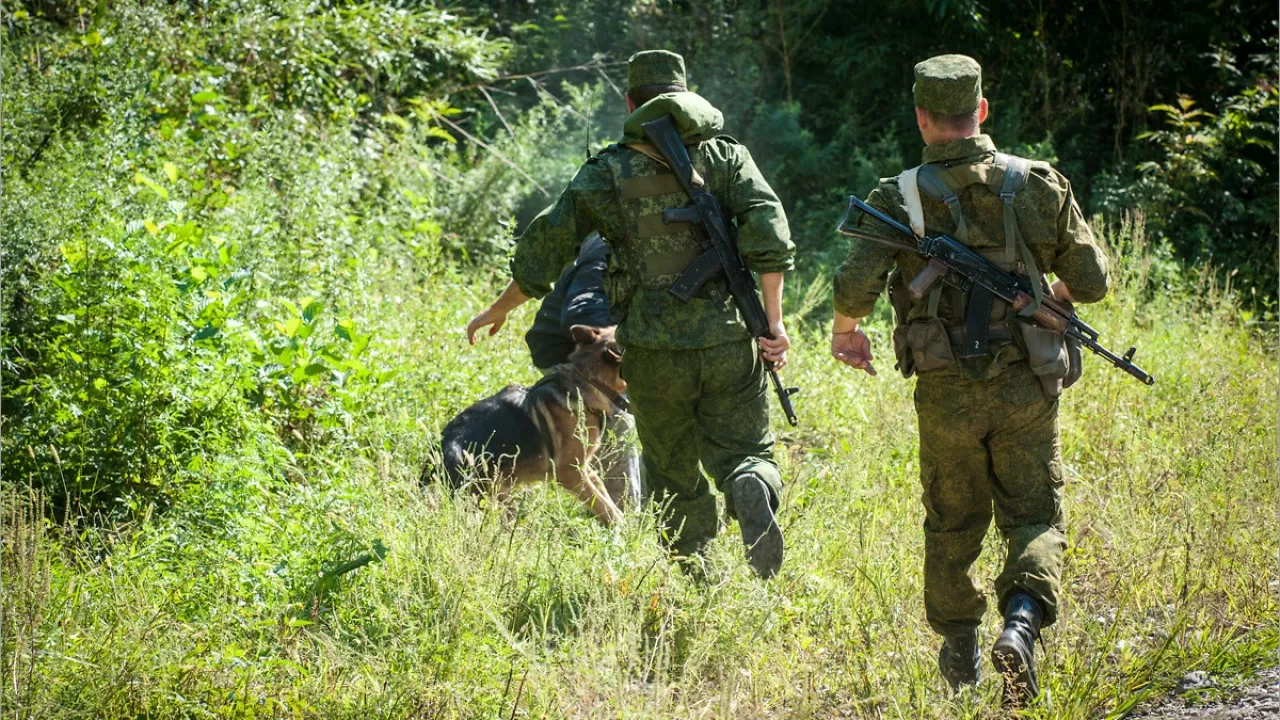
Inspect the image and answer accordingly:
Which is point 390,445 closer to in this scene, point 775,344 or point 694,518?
point 694,518

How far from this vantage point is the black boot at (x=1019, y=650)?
3.47 m

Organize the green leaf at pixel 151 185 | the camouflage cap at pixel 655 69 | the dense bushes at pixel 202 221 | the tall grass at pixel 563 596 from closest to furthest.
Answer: the tall grass at pixel 563 596 → the camouflage cap at pixel 655 69 → the dense bushes at pixel 202 221 → the green leaf at pixel 151 185

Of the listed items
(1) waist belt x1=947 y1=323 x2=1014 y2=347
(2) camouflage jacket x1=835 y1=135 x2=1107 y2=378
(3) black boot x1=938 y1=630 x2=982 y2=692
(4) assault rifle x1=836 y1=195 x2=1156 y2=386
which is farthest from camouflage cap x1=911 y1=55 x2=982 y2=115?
(3) black boot x1=938 y1=630 x2=982 y2=692

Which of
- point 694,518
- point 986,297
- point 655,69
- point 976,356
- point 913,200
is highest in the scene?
point 655,69

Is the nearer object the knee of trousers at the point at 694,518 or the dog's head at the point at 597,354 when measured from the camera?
the knee of trousers at the point at 694,518

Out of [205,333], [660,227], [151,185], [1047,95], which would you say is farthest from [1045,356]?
[1047,95]

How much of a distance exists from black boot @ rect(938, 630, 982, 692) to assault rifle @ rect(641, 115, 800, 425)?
3.99 feet

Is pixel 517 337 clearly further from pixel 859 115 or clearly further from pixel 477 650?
pixel 859 115

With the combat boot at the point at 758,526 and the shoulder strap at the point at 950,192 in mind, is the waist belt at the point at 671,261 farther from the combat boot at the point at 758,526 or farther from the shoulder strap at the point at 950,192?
the shoulder strap at the point at 950,192

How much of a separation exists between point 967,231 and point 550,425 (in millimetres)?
1945

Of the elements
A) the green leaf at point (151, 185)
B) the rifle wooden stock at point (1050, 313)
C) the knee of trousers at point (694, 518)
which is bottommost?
the knee of trousers at point (694, 518)

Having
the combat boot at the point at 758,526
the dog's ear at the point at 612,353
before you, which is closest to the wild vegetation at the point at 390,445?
the combat boot at the point at 758,526

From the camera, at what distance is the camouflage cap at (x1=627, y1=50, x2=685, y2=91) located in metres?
4.53

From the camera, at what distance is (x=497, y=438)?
195 inches
